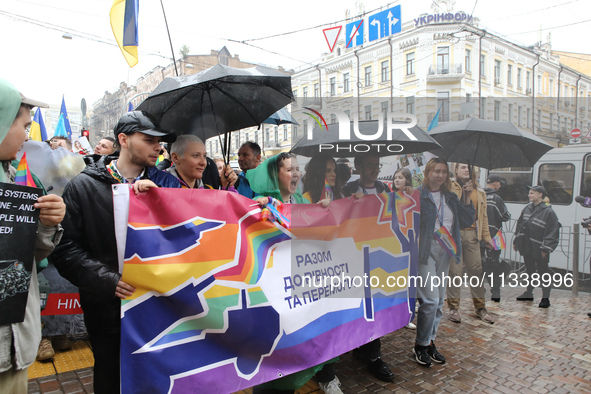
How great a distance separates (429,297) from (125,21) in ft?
12.6

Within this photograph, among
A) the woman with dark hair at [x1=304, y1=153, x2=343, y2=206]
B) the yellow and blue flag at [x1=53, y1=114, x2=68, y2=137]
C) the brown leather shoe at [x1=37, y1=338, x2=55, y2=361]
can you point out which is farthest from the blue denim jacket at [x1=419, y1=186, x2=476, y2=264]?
the yellow and blue flag at [x1=53, y1=114, x2=68, y2=137]

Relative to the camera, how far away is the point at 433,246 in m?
3.94

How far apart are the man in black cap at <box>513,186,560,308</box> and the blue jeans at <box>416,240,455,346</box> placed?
3435 mm

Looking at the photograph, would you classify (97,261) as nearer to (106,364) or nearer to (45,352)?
(106,364)

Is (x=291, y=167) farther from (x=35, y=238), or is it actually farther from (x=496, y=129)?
(x=496, y=129)

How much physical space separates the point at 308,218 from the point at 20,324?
1970 millimetres

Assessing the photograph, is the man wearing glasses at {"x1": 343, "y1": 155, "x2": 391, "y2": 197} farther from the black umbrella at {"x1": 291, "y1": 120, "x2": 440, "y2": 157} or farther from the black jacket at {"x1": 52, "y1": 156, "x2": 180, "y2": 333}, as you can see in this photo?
the black jacket at {"x1": 52, "y1": 156, "x2": 180, "y2": 333}

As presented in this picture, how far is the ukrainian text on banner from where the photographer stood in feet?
7.03

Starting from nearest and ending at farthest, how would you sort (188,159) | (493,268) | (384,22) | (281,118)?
(188,159) → (281,118) → (493,268) → (384,22)

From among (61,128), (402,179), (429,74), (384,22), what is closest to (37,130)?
(61,128)

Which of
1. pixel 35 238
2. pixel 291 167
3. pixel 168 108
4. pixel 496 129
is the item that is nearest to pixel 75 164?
pixel 168 108

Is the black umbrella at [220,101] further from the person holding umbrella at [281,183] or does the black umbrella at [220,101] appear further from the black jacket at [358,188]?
the black jacket at [358,188]

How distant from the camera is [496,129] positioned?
4727mm

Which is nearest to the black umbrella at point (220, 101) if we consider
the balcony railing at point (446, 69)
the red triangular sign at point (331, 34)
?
the red triangular sign at point (331, 34)
